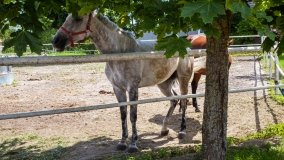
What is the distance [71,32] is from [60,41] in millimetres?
182

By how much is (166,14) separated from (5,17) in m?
1.01

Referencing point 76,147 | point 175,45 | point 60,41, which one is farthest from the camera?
point 76,147

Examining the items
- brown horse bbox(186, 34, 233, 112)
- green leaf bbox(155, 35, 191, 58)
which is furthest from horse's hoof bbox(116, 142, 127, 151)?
green leaf bbox(155, 35, 191, 58)

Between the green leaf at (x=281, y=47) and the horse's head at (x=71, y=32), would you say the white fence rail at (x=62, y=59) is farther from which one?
the horse's head at (x=71, y=32)

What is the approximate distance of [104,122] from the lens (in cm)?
752

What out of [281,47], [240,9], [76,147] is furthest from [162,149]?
[240,9]

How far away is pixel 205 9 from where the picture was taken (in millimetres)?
2012

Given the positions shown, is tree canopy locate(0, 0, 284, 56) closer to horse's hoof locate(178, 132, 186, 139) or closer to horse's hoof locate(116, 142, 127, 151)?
horse's hoof locate(116, 142, 127, 151)

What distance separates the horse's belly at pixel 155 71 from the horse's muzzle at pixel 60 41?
119cm

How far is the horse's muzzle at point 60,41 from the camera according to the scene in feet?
18.1

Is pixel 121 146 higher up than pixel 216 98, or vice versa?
pixel 216 98

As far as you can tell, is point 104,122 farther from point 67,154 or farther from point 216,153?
point 216,153

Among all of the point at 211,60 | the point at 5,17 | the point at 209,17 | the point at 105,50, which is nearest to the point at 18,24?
the point at 5,17

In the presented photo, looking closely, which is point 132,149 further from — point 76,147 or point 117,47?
point 117,47
